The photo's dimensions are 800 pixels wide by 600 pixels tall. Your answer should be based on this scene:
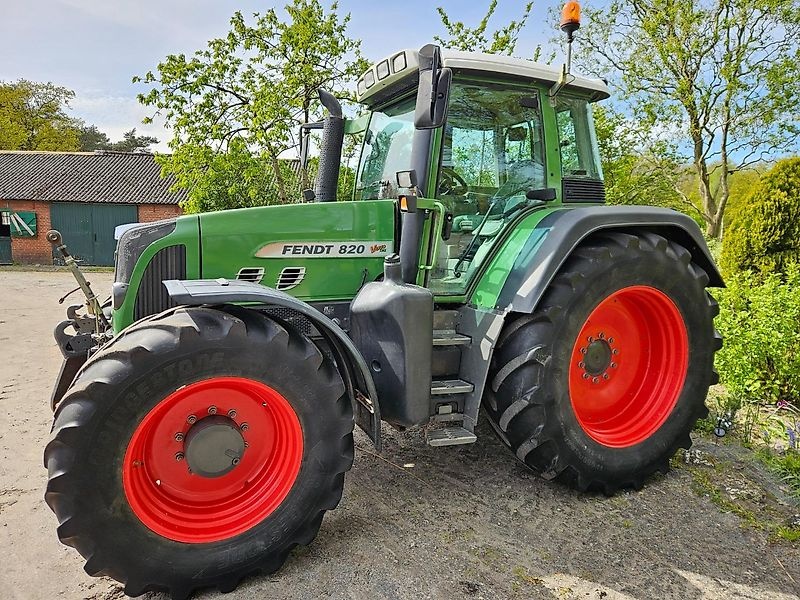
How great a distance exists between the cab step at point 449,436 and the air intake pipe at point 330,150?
1.89m

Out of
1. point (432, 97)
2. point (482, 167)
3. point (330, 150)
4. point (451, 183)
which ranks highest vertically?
point (432, 97)

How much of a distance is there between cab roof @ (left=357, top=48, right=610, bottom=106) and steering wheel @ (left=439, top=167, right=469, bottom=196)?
56 cm

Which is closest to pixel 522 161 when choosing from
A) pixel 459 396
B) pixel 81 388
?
pixel 459 396

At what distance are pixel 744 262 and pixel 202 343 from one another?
5.88 m

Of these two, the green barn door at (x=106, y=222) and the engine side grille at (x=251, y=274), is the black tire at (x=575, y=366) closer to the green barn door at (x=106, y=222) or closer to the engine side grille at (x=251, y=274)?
the engine side grille at (x=251, y=274)

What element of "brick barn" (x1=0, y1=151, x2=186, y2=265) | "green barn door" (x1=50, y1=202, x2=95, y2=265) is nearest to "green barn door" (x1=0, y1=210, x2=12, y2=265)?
"brick barn" (x1=0, y1=151, x2=186, y2=265)

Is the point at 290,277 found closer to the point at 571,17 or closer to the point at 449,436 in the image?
the point at 449,436

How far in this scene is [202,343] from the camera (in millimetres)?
2396

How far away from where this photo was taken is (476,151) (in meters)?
3.54

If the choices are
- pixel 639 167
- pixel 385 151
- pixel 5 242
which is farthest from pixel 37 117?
pixel 385 151

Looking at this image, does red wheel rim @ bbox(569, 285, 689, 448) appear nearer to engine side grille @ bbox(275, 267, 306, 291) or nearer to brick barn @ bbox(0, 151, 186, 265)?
engine side grille @ bbox(275, 267, 306, 291)

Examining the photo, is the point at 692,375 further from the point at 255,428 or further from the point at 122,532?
the point at 122,532

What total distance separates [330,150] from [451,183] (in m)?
1.03

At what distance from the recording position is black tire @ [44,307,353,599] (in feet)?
7.38
